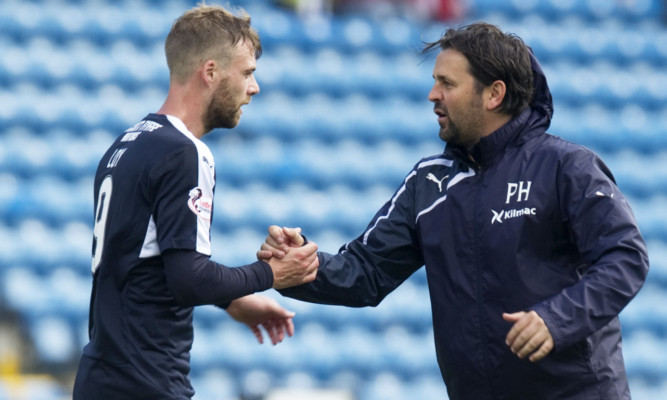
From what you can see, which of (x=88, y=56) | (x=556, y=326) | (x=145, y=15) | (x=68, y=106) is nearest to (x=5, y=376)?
(x=68, y=106)

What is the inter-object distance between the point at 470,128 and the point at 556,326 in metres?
0.78

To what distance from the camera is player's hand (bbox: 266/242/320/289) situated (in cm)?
319

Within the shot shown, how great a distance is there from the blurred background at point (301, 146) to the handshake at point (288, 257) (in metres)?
4.11

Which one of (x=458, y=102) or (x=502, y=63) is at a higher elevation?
(x=502, y=63)

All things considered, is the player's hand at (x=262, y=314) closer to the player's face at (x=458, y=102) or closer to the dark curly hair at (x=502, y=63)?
the player's face at (x=458, y=102)

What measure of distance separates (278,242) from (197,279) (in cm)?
49

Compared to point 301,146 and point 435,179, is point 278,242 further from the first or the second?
point 301,146

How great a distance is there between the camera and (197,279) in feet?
9.24

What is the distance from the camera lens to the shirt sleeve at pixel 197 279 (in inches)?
111

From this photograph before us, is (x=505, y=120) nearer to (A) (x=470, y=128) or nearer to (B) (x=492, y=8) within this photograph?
(A) (x=470, y=128)

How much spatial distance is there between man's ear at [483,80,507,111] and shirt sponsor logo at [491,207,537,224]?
0.37 m

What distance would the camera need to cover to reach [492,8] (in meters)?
9.98

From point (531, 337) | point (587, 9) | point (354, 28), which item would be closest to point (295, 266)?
point (531, 337)

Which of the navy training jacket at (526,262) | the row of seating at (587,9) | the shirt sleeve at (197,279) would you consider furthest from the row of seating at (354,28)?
the shirt sleeve at (197,279)
